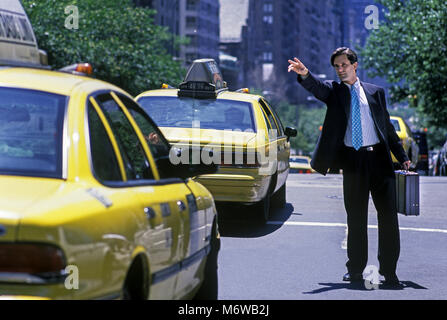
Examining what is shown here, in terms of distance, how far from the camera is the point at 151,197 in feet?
15.5

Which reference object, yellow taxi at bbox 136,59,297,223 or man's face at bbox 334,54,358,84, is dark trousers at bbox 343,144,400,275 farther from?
yellow taxi at bbox 136,59,297,223

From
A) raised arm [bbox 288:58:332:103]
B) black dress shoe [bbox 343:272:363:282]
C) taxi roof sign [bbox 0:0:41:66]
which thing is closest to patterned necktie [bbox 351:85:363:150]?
raised arm [bbox 288:58:332:103]

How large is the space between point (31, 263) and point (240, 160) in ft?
25.7

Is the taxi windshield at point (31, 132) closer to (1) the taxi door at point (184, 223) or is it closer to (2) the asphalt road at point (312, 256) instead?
(1) the taxi door at point (184, 223)

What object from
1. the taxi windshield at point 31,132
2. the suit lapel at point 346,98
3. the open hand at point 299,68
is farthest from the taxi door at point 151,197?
the suit lapel at point 346,98

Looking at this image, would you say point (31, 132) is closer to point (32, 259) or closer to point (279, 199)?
point (32, 259)

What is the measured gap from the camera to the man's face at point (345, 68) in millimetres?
8070

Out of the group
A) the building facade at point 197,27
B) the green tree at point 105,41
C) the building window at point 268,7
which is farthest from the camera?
the building window at point 268,7

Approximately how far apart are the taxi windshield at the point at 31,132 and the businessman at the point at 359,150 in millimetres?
3725

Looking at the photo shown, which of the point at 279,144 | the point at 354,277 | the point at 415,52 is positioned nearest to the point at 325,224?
the point at 279,144

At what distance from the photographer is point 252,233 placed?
464 inches
